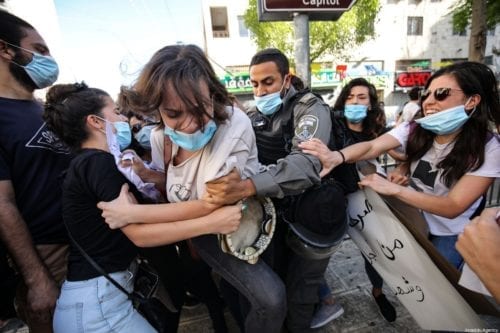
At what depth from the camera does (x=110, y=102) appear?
1.64 meters

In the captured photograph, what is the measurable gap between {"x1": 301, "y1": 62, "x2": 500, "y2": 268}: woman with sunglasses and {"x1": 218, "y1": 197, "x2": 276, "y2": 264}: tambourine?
1.42 ft

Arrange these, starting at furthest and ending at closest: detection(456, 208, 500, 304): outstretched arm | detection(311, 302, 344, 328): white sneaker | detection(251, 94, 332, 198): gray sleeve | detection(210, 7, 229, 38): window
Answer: detection(210, 7, 229, 38): window
detection(311, 302, 344, 328): white sneaker
detection(251, 94, 332, 198): gray sleeve
detection(456, 208, 500, 304): outstretched arm

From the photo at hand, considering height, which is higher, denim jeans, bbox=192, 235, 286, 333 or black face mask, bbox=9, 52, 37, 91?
black face mask, bbox=9, 52, 37, 91

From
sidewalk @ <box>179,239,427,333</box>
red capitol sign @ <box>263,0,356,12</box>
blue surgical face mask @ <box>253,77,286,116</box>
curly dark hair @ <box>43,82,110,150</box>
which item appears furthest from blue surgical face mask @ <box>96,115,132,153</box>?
red capitol sign @ <box>263,0,356,12</box>

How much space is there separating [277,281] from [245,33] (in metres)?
18.6

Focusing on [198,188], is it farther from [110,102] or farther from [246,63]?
[246,63]

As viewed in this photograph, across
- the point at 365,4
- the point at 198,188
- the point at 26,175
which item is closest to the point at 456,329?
the point at 198,188

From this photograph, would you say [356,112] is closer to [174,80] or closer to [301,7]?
[301,7]

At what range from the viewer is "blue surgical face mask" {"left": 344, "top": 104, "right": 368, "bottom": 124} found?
8.19 feet

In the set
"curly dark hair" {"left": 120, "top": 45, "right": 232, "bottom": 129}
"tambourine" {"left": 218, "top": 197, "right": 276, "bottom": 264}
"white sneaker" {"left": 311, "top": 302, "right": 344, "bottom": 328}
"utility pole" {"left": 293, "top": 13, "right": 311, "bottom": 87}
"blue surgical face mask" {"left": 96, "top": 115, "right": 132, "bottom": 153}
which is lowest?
"white sneaker" {"left": 311, "top": 302, "right": 344, "bottom": 328}

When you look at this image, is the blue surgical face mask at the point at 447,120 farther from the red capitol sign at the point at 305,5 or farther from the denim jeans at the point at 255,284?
the red capitol sign at the point at 305,5

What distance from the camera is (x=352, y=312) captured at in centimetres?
226

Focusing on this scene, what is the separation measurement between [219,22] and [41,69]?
1933 centimetres

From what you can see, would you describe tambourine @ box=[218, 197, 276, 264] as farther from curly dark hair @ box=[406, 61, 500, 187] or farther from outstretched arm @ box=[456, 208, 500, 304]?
curly dark hair @ box=[406, 61, 500, 187]
